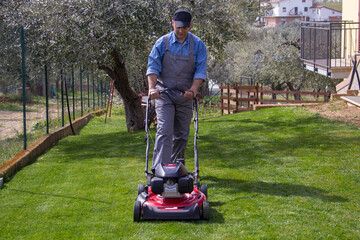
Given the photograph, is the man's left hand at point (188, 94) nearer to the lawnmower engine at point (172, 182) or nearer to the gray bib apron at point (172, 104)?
the gray bib apron at point (172, 104)

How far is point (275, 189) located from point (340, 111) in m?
7.57

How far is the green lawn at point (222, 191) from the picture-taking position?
477 cm

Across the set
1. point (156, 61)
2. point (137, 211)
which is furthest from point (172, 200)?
point (156, 61)

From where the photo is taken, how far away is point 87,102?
20734 millimetres

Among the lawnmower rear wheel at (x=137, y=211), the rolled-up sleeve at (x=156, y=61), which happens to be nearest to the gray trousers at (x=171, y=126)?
the rolled-up sleeve at (x=156, y=61)

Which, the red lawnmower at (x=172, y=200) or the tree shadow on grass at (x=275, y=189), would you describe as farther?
the tree shadow on grass at (x=275, y=189)

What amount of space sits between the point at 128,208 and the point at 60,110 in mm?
8783

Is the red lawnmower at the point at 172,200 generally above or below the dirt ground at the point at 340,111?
below

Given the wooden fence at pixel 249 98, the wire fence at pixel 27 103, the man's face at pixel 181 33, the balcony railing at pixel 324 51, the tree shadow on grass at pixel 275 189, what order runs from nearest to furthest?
the man's face at pixel 181 33
the tree shadow on grass at pixel 275 189
the wire fence at pixel 27 103
the balcony railing at pixel 324 51
the wooden fence at pixel 249 98

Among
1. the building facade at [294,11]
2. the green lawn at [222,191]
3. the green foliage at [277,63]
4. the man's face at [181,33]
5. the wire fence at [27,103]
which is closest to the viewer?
the green lawn at [222,191]

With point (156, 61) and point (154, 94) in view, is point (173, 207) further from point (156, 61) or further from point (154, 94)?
point (156, 61)

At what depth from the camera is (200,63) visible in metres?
5.64

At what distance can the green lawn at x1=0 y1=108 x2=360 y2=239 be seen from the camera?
477cm

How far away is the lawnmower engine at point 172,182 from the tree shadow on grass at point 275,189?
1.40m
